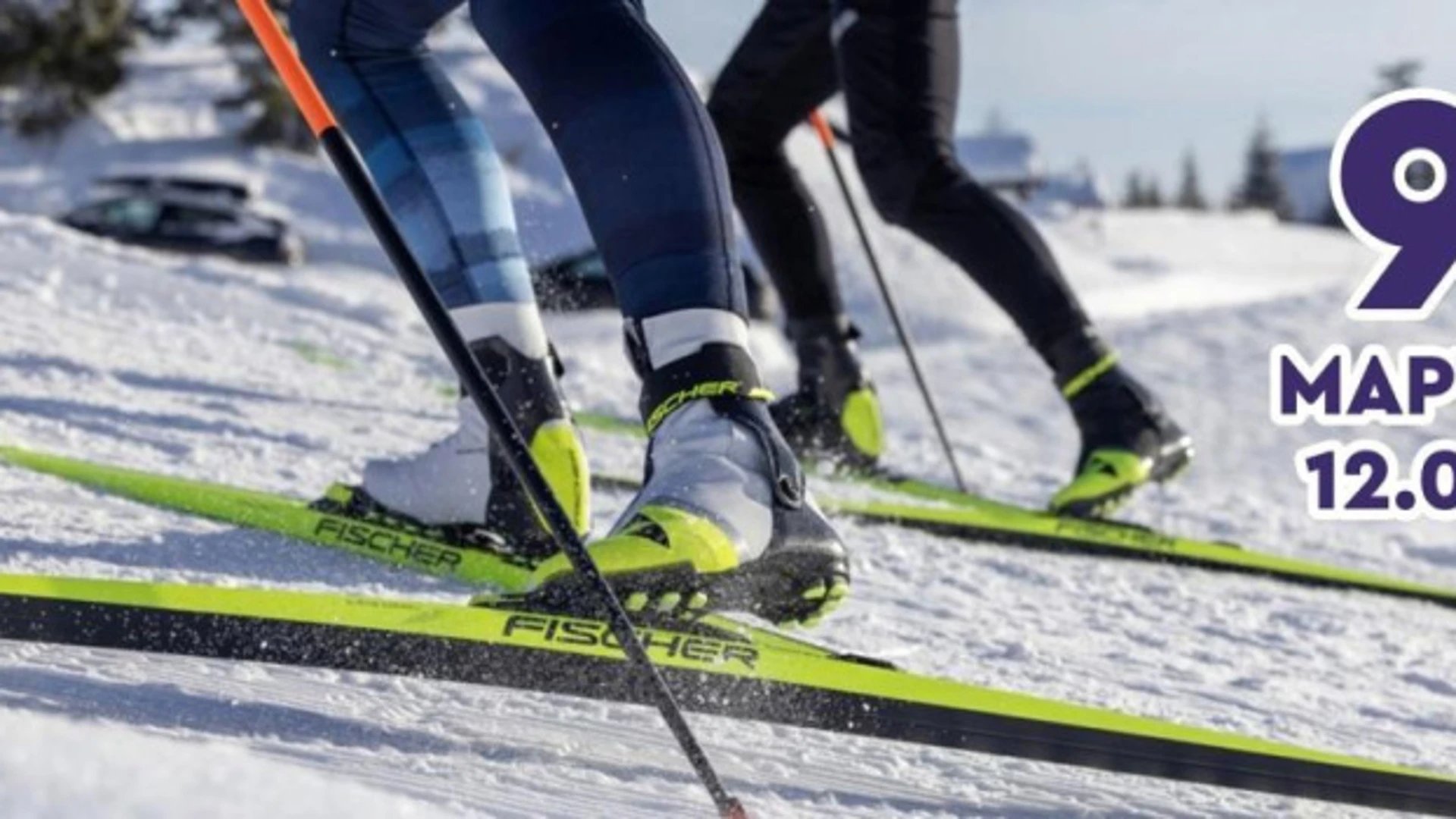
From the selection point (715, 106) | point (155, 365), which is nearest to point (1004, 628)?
point (715, 106)

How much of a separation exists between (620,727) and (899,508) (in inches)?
69.0

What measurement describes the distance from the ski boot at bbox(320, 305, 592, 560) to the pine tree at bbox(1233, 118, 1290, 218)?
7661cm

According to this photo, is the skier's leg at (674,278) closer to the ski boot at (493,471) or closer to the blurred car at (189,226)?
the ski boot at (493,471)

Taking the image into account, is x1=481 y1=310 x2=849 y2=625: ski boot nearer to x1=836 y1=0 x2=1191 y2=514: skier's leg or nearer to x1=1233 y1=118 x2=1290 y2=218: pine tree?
x1=836 y1=0 x2=1191 y2=514: skier's leg

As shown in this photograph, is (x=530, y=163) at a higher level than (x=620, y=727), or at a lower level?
lower

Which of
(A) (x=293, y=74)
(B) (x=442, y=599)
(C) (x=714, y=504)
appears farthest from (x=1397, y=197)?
(A) (x=293, y=74)

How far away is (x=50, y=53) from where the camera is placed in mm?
31781

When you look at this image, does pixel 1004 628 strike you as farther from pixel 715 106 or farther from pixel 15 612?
pixel 715 106

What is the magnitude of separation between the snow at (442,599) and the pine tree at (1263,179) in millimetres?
72423

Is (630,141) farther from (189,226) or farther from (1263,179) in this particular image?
(1263,179)

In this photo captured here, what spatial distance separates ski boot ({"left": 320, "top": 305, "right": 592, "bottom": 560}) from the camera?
2.11 metres

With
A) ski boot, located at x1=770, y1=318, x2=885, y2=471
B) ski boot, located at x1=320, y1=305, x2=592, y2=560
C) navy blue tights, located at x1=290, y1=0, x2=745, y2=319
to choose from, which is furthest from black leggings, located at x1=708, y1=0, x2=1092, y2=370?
navy blue tights, located at x1=290, y1=0, x2=745, y2=319

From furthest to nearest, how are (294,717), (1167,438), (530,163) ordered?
1. (530,163)
2. (1167,438)
3. (294,717)

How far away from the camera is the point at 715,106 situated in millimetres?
3986
